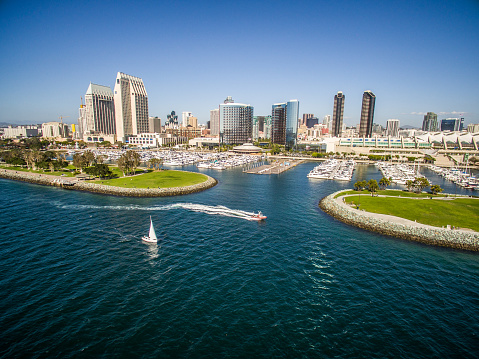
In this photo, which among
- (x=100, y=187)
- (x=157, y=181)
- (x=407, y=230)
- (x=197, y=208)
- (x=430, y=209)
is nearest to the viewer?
(x=407, y=230)

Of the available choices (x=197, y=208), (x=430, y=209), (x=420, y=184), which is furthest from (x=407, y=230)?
(x=197, y=208)

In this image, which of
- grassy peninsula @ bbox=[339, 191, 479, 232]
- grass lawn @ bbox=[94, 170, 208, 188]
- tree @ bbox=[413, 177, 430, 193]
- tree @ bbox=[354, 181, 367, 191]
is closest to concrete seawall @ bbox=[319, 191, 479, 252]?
grassy peninsula @ bbox=[339, 191, 479, 232]

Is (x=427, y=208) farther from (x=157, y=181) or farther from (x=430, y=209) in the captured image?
(x=157, y=181)

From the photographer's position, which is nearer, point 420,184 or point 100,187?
point 420,184

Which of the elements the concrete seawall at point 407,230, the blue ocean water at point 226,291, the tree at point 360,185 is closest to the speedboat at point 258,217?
the blue ocean water at point 226,291

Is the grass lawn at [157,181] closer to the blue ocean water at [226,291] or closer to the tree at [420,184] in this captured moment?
the blue ocean water at [226,291]

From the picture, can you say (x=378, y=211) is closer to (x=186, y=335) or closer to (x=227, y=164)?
(x=186, y=335)

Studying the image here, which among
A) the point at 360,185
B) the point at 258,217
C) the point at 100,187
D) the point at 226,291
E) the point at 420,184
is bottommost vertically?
the point at 226,291
